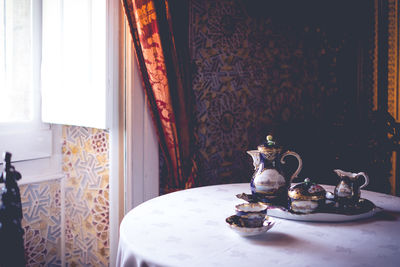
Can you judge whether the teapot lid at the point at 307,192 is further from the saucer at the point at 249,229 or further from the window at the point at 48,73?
the window at the point at 48,73

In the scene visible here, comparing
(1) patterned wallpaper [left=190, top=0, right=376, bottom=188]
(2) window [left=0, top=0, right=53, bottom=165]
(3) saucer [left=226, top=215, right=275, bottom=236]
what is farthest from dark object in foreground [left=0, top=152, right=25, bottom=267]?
(1) patterned wallpaper [left=190, top=0, right=376, bottom=188]

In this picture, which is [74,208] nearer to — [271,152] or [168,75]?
[168,75]

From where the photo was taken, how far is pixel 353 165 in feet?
9.95

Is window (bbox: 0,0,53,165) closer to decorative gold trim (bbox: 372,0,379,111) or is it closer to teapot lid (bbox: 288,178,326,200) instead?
teapot lid (bbox: 288,178,326,200)

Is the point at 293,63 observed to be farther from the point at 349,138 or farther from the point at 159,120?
the point at 159,120

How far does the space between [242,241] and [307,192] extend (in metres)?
0.33

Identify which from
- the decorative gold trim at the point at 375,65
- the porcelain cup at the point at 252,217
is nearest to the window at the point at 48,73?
the porcelain cup at the point at 252,217

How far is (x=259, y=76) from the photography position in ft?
9.76

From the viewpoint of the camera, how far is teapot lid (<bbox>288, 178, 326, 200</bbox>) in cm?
127

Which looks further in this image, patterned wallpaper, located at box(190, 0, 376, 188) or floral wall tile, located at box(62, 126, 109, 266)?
patterned wallpaper, located at box(190, 0, 376, 188)

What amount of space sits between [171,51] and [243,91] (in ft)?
2.88

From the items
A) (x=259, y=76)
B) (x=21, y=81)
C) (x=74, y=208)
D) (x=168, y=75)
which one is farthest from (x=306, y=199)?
(x=259, y=76)

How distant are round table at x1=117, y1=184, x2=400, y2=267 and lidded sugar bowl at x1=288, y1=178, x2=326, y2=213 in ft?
0.16

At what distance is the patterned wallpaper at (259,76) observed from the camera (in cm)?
254
